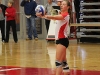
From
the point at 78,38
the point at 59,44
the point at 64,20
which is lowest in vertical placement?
the point at 78,38

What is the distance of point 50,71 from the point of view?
7.97 m

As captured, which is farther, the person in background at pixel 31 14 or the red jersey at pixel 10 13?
the person in background at pixel 31 14

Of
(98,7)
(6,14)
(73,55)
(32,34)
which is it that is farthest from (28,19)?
(73,55)

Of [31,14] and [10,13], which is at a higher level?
[10,13]

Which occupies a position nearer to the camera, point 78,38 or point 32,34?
point 78,38

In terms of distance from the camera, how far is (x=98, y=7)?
59.3ft

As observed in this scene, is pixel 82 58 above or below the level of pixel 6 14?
below

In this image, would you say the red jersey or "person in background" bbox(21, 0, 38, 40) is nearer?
the red jersey

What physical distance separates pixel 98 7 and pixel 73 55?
7427 mm

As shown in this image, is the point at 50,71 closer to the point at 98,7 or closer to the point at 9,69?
the point at 9,69

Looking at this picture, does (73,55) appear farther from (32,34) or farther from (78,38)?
(32,34)

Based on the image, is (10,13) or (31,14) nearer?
(10,13)

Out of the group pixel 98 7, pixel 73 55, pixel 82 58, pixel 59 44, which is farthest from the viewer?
pixel 98 7

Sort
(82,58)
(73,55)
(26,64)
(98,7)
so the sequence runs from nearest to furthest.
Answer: (26,64)
(82,58)
(73,55)
(98,7)
